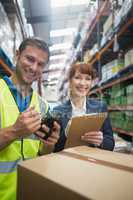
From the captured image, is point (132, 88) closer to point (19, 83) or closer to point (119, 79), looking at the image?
point (119, 79)

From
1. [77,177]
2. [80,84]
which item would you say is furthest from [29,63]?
[77,177]

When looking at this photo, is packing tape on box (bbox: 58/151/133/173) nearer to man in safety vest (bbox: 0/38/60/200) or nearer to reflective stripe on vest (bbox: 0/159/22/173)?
man in safety vest (bbox: 0/38/60/200)

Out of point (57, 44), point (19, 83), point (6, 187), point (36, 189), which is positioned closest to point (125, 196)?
point (36, 189)

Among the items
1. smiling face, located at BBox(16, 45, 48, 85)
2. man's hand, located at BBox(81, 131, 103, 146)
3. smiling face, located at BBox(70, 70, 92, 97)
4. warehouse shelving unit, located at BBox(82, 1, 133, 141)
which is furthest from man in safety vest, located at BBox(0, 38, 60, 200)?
warehouse shelving unit, located at BBox(82, 1, 133, 141)

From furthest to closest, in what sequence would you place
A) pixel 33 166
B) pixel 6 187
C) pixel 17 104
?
pixel 17 104 < pixel 6 187 < pixel 33 166

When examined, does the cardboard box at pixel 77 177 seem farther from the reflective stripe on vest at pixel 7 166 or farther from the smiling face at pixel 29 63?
the smiling face at pixel 29 63

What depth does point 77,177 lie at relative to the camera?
30.4 inches

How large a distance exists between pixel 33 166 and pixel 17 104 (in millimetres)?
579

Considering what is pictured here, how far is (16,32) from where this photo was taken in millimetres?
3283

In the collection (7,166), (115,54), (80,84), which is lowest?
(7,166)

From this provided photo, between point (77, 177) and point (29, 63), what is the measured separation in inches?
36.7

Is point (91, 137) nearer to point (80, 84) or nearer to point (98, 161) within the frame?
point (98, 161)

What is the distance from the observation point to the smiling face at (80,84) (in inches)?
84.4

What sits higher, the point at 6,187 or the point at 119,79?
the point at 119,79
